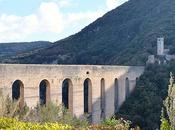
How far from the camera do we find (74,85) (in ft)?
86.0

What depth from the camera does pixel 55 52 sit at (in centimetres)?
5794

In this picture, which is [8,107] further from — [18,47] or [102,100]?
[18,47]

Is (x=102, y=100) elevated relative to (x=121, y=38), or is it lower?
lower

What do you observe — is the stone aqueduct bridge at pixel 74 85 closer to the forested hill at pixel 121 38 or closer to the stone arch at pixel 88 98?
the stone arch at pixel 88 98

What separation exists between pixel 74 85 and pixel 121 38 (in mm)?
32999

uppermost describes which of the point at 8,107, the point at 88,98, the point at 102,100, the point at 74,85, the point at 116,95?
the point at 74,85

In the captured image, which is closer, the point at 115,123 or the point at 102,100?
the point at 115,123

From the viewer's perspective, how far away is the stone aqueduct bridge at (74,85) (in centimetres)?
2161

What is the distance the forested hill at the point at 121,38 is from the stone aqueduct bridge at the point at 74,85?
825cm

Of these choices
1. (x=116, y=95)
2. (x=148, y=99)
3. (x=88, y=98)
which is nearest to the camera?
(x=88, y=98)

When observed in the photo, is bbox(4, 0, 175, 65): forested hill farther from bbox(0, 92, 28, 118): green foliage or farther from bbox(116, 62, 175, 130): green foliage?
bbox(0, 92, 28, 118): green foliage

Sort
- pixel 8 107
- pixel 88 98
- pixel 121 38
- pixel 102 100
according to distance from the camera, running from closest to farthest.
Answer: pixel 8 107 < pixel 88 98 < pixel 102 100 < pixel 121 38

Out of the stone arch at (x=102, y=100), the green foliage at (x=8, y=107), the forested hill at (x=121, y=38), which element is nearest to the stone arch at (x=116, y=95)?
the stone arch at (x=102, y=100)

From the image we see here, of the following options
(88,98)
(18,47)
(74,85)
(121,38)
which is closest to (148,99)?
(88,98)
